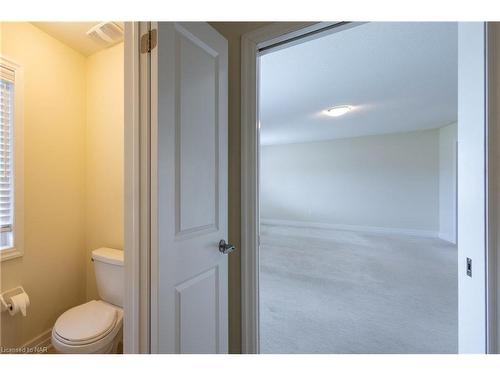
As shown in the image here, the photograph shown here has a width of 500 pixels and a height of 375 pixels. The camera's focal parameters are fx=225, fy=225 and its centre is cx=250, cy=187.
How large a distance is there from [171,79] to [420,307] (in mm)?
2993

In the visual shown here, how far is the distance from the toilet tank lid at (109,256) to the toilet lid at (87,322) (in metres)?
0.32

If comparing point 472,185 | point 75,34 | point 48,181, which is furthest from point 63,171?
point 472,185

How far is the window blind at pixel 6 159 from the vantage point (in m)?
1.54

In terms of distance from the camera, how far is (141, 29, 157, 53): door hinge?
2.91 feet

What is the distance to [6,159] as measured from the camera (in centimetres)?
156

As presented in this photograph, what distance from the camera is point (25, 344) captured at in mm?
1644

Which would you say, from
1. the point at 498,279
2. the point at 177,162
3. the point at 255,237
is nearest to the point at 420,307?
the point at 498,279

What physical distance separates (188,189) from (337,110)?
353cm

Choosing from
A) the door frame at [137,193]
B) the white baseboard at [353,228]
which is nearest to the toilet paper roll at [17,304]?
the door frame at [137,193]

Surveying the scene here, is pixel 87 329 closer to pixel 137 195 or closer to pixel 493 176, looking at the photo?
pixel 137 195

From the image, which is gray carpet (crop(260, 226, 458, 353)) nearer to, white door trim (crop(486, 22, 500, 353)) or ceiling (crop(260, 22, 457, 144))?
white door trim (crop(486, 22, 500, 353))

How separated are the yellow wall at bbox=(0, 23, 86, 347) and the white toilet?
377 millimetres

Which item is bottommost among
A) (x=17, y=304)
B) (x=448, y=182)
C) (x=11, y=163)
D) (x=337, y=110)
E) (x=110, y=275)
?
(x=17, y=304)
